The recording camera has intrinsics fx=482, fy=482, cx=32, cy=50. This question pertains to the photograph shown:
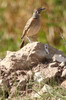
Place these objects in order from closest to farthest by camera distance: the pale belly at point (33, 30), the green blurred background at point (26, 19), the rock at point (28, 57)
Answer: the rock at point (28, 57) → the pale belly at point (33, 30) → the green blurred background at point (26, 19)

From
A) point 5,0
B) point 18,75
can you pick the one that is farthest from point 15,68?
point 5,0

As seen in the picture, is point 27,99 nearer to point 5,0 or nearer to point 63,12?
point 63,12

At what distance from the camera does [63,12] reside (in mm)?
14977

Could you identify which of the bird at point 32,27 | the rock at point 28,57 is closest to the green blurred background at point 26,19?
the bird at point 32,27

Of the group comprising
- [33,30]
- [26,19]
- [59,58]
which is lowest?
[59,58]

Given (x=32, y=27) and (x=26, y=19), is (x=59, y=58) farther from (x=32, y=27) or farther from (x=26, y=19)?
(x=26, y=19)

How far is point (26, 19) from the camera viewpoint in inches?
599

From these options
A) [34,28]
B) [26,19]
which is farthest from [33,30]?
[26,19]

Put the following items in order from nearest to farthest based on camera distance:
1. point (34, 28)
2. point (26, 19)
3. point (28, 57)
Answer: point (28, 57), point (34, 28), point (26, 19)

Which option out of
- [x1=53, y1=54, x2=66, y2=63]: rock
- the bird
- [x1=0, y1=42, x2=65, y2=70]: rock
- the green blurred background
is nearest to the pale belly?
the bird

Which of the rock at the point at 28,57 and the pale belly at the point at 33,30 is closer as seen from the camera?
the rock at the point at 28,57

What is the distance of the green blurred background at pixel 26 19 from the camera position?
14.8 m

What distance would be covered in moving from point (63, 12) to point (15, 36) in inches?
67.2

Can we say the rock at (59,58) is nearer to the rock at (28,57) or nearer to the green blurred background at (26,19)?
the rock at (28,57)
